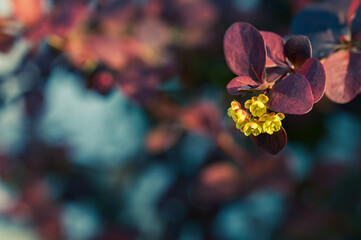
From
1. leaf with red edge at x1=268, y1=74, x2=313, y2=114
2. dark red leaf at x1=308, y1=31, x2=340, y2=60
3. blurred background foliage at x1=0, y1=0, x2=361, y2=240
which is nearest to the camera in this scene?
leaf with red edge at x1=268, y1=74, x2=313, y2=114

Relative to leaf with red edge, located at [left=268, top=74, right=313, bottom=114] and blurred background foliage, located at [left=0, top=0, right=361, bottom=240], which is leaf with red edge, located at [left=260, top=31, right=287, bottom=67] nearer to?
leaf with red edge, located at [left=268, top=74, right=313, bottom=114]

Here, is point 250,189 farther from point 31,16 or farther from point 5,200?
point 5,200

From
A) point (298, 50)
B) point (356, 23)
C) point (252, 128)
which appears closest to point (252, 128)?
point (252, 128)

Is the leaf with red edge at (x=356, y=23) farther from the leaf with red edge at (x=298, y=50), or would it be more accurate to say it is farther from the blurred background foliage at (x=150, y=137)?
the blurred background foliage at (x=150, y=137)

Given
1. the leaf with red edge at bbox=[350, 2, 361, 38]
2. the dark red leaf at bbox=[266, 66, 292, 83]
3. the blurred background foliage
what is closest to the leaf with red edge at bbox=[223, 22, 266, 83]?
the dark red leaf at bbox=[266, 66, 292, 83]

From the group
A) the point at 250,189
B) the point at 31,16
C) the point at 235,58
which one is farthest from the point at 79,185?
the point at 235,58

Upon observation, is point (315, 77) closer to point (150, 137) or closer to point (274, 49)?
point (274, 49)

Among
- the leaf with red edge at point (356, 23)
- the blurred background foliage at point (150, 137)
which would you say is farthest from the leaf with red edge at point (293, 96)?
the blurred background foliage at point (150, 137)
